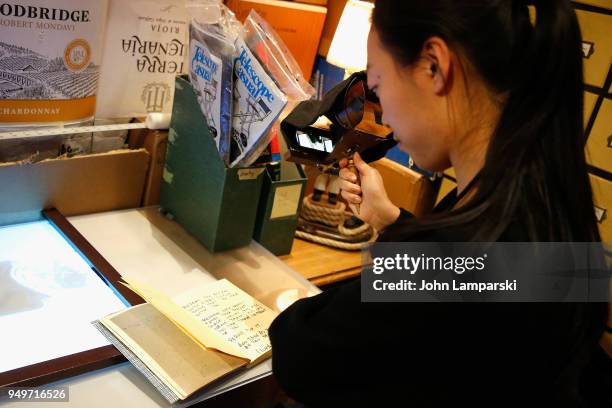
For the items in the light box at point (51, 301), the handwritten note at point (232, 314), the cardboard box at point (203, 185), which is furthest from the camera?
the cardboard box at point (203, 185)

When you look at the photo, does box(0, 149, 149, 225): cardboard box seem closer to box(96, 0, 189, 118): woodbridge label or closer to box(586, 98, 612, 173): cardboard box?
box(96, 0, 189, 118): woodbridge label

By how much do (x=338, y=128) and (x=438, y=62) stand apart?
390mm

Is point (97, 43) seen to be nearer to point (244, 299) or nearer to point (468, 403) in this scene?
point (244, 299)

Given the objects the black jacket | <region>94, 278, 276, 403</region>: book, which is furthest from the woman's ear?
<region>94, 278, 276, 403</region>: book

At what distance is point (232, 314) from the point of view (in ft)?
3.54

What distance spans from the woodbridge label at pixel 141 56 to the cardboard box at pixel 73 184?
0.13m

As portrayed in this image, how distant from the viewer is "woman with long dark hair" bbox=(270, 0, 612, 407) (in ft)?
2.11

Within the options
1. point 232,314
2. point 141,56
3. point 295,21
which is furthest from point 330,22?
point 232,314

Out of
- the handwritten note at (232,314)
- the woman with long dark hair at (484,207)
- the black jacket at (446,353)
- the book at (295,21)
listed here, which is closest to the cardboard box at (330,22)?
the book at (295,21)

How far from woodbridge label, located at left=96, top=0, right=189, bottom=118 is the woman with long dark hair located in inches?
31.6

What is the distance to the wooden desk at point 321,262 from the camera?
1409mm

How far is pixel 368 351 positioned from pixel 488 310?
0.47 ft

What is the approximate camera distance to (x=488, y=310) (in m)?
0.64

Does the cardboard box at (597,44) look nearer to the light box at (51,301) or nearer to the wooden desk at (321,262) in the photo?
the wooden desk at (321,262)
